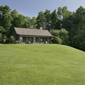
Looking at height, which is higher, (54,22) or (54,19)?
(54,19)

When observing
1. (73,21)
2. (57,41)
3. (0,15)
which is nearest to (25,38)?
(57,41)

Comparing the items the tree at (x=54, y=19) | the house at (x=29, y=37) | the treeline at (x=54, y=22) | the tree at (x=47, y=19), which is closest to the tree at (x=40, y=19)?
the treeline at (x=54, y=22)

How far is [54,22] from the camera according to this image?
56.7 m

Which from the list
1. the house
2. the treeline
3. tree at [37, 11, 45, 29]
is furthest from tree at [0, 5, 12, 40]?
tree at [37, 11, 45, 29]

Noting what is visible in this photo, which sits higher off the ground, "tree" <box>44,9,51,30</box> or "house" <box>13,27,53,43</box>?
"tree" <box>44,9,51,30</box>

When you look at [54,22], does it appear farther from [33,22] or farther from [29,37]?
[29,37]

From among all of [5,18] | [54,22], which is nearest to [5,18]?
[5,18]

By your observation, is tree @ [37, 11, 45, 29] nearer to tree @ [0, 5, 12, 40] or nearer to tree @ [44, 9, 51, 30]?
tree @ [44, 9, 51, 30]

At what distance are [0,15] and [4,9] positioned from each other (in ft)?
11.3

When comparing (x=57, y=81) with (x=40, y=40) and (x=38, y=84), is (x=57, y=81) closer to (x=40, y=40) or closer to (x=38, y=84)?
(x=38, y=84)

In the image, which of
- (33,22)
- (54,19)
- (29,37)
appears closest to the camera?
(29,37)

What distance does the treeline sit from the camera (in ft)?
143

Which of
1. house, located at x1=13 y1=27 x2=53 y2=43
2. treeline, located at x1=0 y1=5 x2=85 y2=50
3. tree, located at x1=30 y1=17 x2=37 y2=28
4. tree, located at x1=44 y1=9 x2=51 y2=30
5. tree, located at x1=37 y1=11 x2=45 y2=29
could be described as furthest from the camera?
tree, located at x1=44 y1=9 x2=51 y2=30

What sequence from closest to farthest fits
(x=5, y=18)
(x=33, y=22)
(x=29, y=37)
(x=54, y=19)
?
(x=29, y=37), (x=5, y=18), (x=54, y=19), (x=33, y=22)
